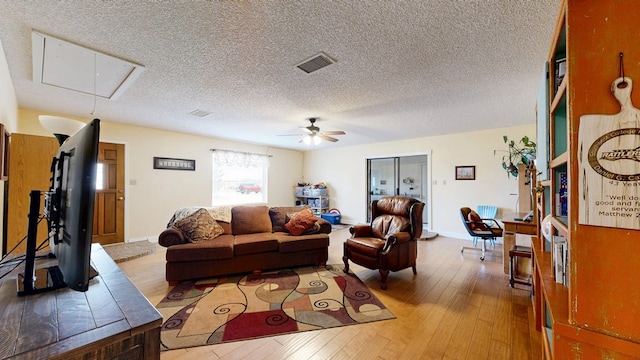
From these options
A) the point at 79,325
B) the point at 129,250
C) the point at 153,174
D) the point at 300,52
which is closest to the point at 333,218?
the point at 153,174

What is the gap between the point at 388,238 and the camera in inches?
112

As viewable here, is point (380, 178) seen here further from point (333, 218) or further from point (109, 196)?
point (109, 196)

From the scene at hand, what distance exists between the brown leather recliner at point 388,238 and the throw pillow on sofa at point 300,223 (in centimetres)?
64

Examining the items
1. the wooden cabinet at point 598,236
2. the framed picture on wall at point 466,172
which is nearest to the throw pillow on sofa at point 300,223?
the wooden cabinet at point 598,236

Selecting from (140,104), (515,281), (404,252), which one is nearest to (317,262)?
(404,252)

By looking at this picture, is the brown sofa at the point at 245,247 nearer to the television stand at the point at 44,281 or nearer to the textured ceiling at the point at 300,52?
the textured ceiling at the point at 300,52

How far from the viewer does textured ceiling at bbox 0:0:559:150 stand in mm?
1573

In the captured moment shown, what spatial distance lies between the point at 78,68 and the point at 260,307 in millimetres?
2794

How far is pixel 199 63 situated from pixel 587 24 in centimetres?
249

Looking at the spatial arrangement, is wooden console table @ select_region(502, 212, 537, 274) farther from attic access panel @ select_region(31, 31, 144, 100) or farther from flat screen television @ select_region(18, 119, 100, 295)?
attic access panel @ select_region(31, 31, 144, 100)

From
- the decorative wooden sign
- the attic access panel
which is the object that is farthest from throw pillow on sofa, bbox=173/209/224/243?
the decorative wooden sign

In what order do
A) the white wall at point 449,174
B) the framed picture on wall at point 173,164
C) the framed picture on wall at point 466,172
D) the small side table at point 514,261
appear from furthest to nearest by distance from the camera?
the framed picture on wall at point 466,172, the framed picture on wall at point 173,164, the white wall at point 449,174, the small side table at point 514,261

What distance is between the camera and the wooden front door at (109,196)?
172 inches

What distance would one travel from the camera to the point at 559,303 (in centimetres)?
101
